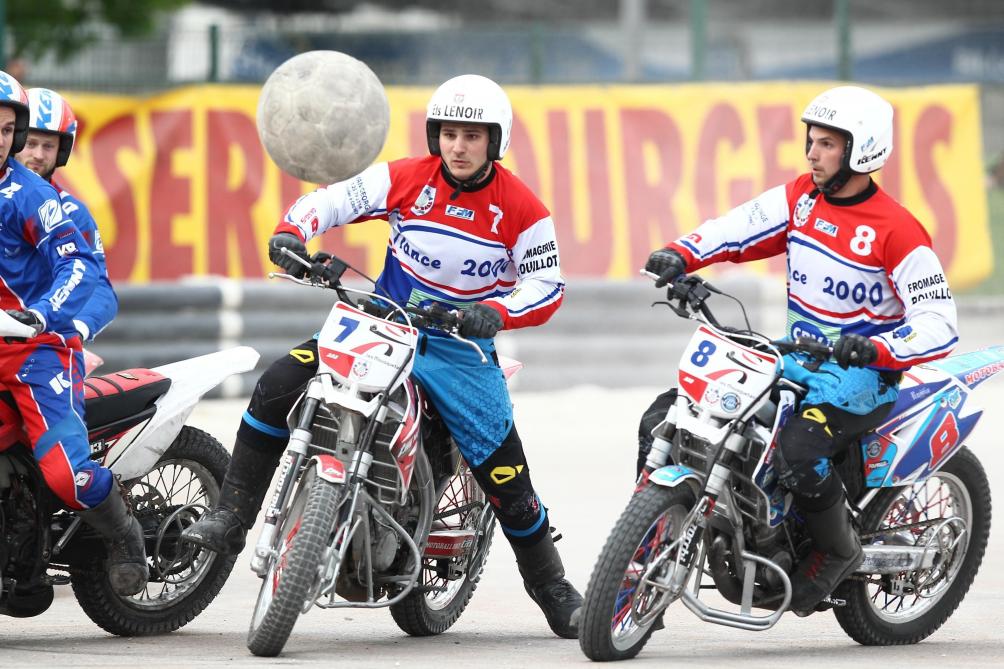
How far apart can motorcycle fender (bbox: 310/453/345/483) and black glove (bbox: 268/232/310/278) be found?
617 millimetres

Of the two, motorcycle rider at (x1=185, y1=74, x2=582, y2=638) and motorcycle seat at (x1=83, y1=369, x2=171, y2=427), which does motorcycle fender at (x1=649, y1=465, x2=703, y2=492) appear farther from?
motorcycle seat at (x1=83, y1=369, x2=171, y2=427)

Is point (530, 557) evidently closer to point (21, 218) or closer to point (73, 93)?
point (21, 218)

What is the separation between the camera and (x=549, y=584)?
270 inches

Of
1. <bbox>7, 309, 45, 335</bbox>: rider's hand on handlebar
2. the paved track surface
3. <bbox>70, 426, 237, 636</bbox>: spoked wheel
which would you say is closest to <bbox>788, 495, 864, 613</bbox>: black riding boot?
the paved track surface

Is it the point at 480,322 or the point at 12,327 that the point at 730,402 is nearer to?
the point at 480,322

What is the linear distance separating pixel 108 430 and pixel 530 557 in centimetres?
161

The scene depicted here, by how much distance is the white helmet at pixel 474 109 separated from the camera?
6496mm

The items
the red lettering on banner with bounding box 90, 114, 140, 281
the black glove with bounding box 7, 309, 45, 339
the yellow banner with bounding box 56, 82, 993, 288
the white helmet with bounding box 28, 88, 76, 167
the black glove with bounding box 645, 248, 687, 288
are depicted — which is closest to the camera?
the black glove with bounding box 7, 309, 45, 339

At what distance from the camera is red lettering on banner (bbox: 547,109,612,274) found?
48.9 ft

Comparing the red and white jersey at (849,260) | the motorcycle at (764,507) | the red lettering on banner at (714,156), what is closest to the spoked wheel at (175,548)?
the motorcycle at (764,507)

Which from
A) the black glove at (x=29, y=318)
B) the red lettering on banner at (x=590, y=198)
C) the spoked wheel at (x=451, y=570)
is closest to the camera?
the black glove at (x=29, y=318)

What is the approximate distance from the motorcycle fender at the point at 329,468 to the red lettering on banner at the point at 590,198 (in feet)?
29.2

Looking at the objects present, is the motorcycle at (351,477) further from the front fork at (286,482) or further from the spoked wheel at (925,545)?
the spoked wheel at (925,545)

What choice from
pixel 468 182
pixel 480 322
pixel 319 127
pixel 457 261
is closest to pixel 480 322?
pixel 480 322
